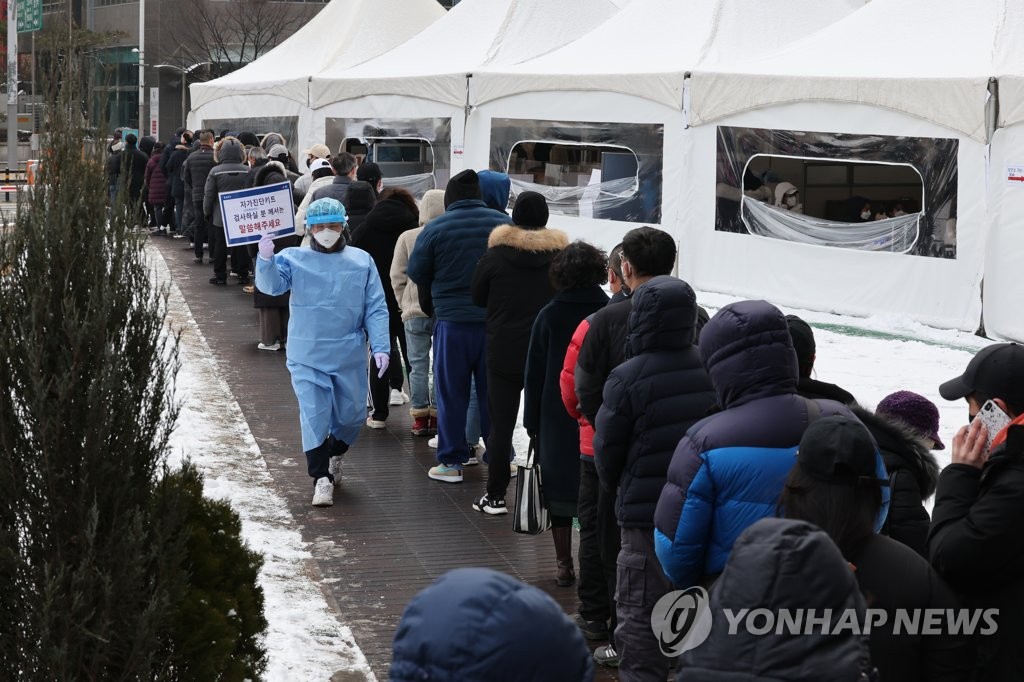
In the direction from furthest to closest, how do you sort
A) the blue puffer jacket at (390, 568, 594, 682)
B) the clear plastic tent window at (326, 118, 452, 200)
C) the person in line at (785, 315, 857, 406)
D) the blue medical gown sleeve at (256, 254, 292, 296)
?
the clear plastic tent window at (326, 118, 452, 200), the blue medical gown sleeve at (256, 254, 292, 296), the person in line at (785, 315, 857, 406), the blue puffer jacket at (390, 568, 594, 682)

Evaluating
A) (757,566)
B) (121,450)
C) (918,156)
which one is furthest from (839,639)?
(918,156)

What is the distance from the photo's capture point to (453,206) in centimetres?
841

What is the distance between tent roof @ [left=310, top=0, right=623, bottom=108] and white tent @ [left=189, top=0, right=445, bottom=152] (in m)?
0.86

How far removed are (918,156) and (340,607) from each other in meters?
9.74

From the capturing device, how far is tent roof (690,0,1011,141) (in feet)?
44.2

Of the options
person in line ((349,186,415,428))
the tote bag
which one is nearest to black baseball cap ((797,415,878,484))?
the tote bag

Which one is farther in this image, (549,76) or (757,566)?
(549,76)

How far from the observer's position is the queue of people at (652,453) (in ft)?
7.69

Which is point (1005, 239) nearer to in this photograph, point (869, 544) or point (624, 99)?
point (624, 99)

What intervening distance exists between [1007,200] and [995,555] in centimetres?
1065

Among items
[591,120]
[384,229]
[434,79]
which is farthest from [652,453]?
[434,79]

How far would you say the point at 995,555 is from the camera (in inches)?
133

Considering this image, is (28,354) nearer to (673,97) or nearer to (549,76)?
(673,97)

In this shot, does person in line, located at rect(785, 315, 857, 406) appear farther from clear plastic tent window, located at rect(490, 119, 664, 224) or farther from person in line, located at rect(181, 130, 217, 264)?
person in line, located at rect(181, 130, 217, 264)
